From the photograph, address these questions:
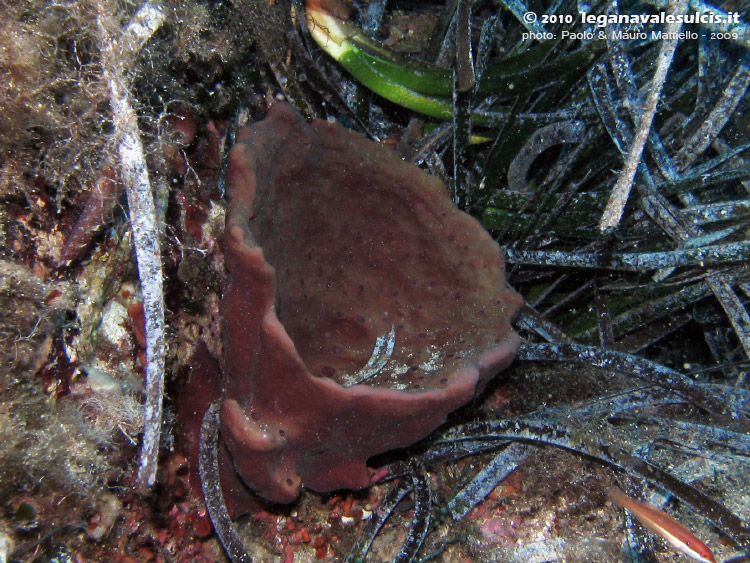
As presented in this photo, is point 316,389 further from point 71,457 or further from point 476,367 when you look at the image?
point 71,457

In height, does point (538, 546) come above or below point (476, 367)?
below

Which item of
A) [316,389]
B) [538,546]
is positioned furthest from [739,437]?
[316,389]

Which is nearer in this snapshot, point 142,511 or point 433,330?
point 142,511

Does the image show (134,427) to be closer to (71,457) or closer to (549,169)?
(71,457)

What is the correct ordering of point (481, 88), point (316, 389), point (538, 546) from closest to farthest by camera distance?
1. point (316, 389)
2. point (538, 546)
3. point (481, 88)

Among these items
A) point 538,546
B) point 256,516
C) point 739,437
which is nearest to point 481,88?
point 739,437

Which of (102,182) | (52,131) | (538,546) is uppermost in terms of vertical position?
(52,131)

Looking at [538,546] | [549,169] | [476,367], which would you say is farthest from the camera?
[549,169]
